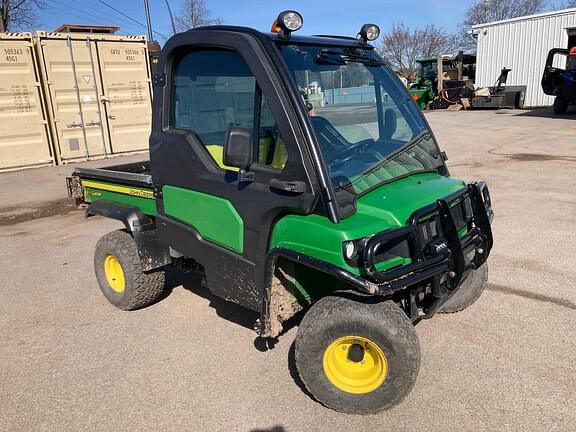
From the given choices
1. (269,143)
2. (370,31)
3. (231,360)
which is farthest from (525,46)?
(231,360)

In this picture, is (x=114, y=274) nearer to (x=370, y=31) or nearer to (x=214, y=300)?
(x=214, y=300)

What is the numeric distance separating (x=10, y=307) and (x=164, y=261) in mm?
1650

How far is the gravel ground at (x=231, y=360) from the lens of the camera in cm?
273

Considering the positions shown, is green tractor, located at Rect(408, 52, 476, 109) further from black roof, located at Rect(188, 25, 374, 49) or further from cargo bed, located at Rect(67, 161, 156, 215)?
black roof, located at Rect(188, 25, 374, 49)

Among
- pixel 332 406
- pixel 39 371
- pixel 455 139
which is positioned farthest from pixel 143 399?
pixel 455 139

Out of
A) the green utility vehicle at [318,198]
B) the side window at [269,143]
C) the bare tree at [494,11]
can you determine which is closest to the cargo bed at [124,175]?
the green utility vehicle at [318,198]

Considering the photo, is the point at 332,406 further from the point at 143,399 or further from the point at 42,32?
the point at 42,32

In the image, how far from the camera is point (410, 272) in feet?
8.05

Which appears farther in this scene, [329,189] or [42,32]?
[42,32]

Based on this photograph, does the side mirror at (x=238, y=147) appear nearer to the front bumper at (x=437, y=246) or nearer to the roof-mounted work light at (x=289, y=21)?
the roof-mounted work light at (x=289, y=21)

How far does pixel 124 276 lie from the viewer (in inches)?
157

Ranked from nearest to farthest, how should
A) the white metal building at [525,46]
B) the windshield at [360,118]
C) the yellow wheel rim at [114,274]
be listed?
the windshield at [360,118] → the yellow wheel rim at [114,274] → the white metal building at [525,46]

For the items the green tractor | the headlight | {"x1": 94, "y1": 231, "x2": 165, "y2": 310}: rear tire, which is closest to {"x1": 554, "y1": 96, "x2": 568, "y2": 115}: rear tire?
the green tractor

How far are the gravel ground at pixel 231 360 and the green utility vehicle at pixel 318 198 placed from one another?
1.17 feet
